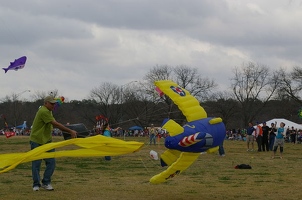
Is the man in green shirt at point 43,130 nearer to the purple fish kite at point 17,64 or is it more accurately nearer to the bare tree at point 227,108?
the purple fish kite at point 17,64

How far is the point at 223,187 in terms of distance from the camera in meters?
11.5

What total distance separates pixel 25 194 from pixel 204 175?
18.7ft

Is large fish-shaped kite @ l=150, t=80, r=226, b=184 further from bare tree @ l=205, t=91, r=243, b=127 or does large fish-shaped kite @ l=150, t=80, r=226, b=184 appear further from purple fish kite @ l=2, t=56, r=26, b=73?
bare tree @ l=205, t=91, r=243, b=127

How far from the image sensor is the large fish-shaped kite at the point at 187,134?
8875mm

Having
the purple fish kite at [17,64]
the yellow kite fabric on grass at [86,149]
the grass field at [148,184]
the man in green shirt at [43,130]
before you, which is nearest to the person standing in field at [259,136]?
the grass field at [148,184]

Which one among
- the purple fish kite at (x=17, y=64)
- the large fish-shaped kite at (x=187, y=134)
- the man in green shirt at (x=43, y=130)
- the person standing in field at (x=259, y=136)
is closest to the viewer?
the large fish-shaped kite at (x=187, y=134)

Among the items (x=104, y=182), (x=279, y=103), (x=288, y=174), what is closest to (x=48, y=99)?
(x=104, y=182)

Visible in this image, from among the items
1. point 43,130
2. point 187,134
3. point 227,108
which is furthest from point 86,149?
point 227,108

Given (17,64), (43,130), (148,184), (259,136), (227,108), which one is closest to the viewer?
(43,130)

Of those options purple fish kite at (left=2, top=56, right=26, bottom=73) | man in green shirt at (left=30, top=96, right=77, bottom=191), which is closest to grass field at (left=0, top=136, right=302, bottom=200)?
man in green shirt at (left=30, top=96, right=77, bottom=191)

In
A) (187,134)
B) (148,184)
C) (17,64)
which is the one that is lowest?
(148,184)

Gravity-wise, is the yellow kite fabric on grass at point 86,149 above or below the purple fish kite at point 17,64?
below

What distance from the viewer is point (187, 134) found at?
8891 mm

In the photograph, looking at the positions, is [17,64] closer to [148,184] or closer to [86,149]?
[86,149]
